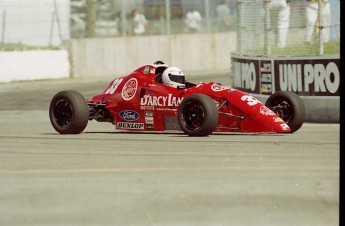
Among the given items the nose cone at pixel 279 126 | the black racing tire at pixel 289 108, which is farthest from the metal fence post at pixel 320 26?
the nose cone at pixel 279 126

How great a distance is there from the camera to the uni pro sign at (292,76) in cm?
1792

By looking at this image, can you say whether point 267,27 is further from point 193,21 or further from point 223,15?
point 223,15

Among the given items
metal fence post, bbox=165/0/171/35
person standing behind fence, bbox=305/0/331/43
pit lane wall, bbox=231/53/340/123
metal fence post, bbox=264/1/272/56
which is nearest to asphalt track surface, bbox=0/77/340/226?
pit lane wall, bbox=231/53/340/123

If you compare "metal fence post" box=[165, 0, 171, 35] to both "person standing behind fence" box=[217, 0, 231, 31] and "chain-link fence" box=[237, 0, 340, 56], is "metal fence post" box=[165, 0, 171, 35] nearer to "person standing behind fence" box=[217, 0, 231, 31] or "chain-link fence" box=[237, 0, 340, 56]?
"person standing behind fence" box=[217, 0, 231, 31]

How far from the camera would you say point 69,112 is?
16.0 meters

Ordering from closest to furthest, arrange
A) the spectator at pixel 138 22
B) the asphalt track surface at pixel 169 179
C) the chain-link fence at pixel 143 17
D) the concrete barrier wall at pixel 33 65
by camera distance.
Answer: the asphalt track surface at pixel 169 179 → the concrete barrier wall at pixel 33 65 → the chain-link fence at pixel 143 17 → the spectator at pixel 138 22

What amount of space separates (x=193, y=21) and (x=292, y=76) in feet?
58.9

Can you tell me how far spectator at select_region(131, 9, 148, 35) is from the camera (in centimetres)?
3434

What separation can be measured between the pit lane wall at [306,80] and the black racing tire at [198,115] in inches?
149

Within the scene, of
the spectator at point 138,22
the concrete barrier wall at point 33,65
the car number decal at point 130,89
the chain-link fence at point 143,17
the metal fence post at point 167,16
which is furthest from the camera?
the metal fence post at point 167,16

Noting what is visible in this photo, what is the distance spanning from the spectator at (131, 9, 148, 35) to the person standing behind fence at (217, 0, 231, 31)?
3.82m

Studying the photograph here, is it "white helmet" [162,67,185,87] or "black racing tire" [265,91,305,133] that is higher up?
"white helmet" [162,67,185,87]

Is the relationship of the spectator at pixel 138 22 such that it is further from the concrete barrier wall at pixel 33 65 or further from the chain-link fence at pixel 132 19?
the concrete barrier wall at pixel 33 65

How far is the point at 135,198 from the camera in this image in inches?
409
